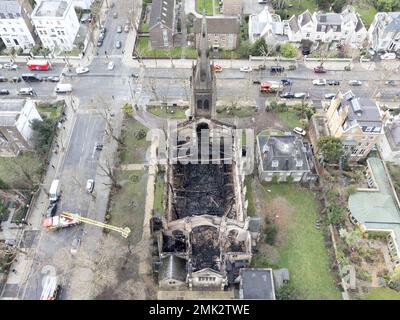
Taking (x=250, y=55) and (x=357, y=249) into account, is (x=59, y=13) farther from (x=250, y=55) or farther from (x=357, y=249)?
(x=357, y=249)

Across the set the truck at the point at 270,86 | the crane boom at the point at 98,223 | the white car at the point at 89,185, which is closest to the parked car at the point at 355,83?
the truck at the point at 270,86

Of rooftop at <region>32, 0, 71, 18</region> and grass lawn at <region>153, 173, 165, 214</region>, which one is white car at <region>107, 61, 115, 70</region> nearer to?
rooftop at <region>32, 0, 71, 18</region>

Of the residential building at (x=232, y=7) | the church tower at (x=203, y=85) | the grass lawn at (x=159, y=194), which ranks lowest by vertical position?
the grass lawn at (x=159, y=194)

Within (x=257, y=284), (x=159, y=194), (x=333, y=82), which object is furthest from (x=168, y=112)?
(x=257, y=284)

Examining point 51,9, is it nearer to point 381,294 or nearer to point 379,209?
point 379,209

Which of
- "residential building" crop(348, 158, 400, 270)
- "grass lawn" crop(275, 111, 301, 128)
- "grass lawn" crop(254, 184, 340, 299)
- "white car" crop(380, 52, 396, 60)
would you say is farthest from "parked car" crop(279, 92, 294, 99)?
"white car" crop(380, 52, 396, 60)

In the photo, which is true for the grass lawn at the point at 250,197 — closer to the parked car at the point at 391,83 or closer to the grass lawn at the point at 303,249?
the grass lawn at the point at 303,249

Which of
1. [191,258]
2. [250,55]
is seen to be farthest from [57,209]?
[250,55]
